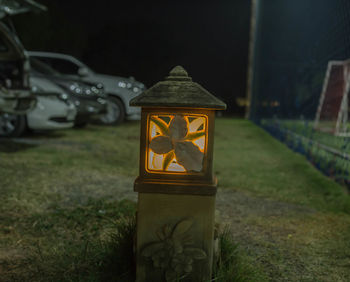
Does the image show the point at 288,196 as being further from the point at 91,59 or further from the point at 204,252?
the point at 91,59

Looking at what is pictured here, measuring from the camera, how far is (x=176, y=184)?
5.65 ft

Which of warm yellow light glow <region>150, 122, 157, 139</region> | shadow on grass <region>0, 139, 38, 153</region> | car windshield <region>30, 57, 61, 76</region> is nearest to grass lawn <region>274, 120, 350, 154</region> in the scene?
warm yellow light glow <region>150, 122, 157, 139</region>

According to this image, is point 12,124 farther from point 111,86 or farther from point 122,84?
point 122,84

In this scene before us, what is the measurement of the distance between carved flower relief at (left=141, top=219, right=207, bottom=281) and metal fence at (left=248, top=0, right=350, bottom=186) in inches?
110

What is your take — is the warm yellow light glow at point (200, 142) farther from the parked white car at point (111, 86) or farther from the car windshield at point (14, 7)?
the parked white car at point (111, 86)

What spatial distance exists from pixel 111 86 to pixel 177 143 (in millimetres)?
7894

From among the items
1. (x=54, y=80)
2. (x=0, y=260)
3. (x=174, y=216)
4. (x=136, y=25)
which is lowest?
(x=0, y=260)

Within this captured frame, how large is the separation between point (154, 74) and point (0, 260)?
2422cm

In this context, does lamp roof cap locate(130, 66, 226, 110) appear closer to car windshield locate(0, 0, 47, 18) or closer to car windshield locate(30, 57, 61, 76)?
car windshield locate(0, 0, 47, 18)

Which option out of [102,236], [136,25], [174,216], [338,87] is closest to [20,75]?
[102,236]

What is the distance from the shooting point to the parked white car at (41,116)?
20.4 ft

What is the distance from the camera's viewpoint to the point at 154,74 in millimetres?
25812

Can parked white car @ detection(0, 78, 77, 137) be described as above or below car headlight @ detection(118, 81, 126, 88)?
below

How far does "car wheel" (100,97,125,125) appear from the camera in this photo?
9.53 meters
